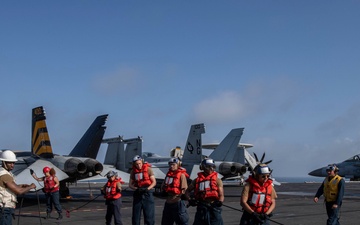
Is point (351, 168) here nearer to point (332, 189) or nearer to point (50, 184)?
point (332, 189)

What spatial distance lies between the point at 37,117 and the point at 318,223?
1531cm

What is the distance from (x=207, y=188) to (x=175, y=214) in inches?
59.2

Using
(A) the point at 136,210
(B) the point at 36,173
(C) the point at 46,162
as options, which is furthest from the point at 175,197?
(C) the point at 46,162

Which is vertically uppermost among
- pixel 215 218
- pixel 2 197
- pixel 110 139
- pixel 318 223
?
pixel 110 139

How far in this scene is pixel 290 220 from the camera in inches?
594

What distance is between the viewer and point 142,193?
10555mm

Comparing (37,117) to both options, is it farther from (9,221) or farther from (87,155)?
(9,221)

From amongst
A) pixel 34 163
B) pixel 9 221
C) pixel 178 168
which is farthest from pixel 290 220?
pixel 34 163

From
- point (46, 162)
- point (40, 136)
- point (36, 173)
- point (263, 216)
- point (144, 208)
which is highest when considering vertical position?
point (40, 136)

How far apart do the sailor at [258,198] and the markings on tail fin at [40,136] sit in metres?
17.3

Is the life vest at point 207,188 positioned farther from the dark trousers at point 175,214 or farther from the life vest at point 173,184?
the life vest at point 173,184

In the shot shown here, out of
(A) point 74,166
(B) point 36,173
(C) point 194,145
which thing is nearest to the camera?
(B) point 36,173

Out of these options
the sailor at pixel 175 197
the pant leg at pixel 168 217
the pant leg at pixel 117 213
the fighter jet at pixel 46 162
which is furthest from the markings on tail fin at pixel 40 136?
the pant leg at pixel 168 217

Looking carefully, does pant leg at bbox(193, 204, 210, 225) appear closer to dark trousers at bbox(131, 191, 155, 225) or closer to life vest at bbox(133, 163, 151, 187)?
dark trousers at bbox(131, 191, 155, 225)
